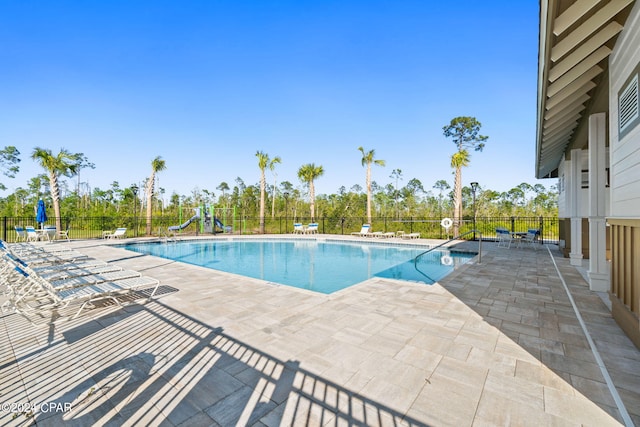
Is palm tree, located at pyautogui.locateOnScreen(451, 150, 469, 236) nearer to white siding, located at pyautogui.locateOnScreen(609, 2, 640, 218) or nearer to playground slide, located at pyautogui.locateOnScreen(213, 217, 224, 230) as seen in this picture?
white siding, located at pyautogui.locateOnScreen(609, 2, 640, 218)

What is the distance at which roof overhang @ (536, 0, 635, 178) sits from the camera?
267cm

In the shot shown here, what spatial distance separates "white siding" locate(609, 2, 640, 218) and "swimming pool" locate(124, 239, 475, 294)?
10.6 feet

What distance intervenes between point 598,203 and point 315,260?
7339 millimetres

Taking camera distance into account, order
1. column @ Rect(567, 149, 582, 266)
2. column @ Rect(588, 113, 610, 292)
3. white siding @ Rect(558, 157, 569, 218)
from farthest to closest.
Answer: white siding @ Rect(558, 157, 569, 218), column @ Rect(567, 149, 582, 266), column @ Rect(588, 113, 610, 292)

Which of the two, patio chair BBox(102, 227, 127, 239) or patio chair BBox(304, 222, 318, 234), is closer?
patio chair BBox(102, 227, 127, 239)

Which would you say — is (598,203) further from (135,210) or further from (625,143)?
(135,210)

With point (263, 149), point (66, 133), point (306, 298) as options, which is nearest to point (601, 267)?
point (306, 298)

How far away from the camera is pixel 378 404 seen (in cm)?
189

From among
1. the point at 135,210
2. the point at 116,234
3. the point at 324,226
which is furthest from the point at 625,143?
the point at 135,210

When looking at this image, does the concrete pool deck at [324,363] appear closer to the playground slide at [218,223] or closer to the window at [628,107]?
the window at [628,107]

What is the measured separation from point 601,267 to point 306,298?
Result: 16.3ft

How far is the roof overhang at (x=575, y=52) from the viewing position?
267 centimetres

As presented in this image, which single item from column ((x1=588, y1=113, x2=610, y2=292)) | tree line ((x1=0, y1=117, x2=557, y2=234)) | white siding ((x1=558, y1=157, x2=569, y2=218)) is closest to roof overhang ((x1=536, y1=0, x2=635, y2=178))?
column ((x1=588, y1=113, x2=610, y2=292))

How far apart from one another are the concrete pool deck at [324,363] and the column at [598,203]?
0.52 metres
